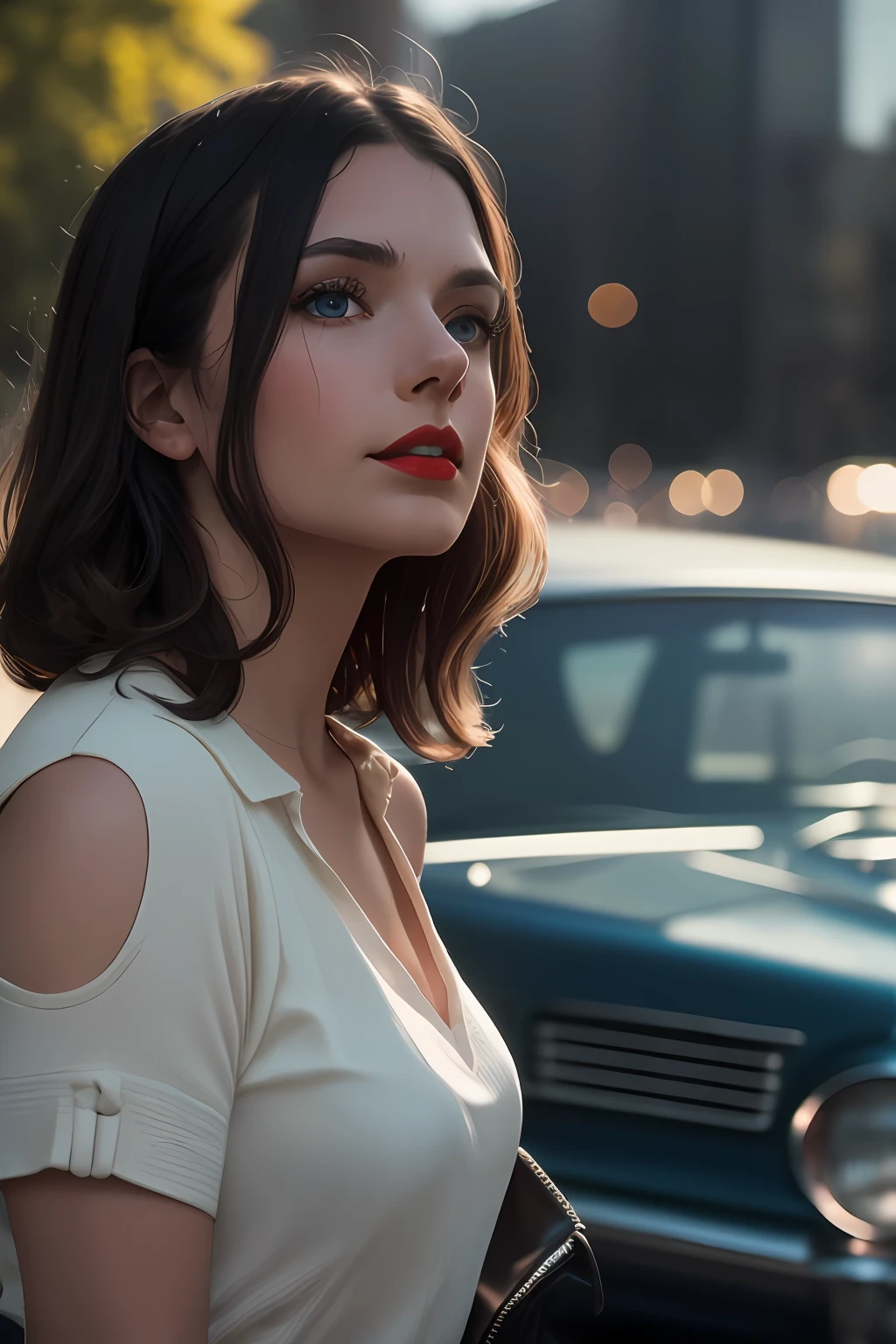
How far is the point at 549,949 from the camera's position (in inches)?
99.3

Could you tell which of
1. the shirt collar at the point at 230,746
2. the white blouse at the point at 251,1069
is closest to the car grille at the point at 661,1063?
the white blouse at the point at 251,1069

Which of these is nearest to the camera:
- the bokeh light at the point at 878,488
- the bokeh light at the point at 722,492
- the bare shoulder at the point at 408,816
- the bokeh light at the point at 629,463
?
the bare shoulder at the point at 408,816

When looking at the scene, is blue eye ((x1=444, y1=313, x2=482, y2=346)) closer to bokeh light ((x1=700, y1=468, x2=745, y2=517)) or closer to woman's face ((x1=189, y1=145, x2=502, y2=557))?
woman's face ((x1=189, y1=145, x2=502, y2=557))

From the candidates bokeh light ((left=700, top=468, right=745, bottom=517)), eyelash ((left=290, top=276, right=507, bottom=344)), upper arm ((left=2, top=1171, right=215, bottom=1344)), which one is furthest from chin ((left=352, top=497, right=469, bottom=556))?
bokeh light ((left=700, top=468, right=745, bottom=517))

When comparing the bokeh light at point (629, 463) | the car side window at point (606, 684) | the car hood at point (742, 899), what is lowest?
the car hood at point (742, 899)

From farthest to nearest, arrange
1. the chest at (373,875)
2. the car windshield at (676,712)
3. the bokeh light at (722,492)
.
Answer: the bokeh light at (722,492) < the car windshield at (676,712) < the chest at (373,875)

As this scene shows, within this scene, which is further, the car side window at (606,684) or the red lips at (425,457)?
the car side window at (606,684)

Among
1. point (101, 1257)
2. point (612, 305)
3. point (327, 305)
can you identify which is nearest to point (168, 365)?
point (327, 305)

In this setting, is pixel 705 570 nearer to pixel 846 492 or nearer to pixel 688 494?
pixel 846 492

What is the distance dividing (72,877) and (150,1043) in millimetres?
137

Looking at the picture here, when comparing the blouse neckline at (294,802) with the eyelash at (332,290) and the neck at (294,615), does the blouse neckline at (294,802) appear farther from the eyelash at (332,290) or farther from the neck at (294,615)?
the eyelash at (332,290)

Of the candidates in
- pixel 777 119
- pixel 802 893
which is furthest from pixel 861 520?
pixel 777 119

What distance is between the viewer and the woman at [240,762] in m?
1.13

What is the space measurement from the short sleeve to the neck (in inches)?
11.2
